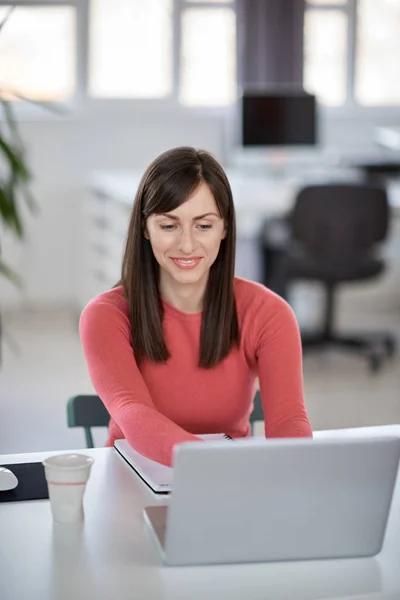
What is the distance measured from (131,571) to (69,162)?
5080mm

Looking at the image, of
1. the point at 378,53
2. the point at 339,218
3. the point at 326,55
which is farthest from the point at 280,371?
the point at 378,53

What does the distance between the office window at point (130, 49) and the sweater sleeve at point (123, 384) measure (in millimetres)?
4557

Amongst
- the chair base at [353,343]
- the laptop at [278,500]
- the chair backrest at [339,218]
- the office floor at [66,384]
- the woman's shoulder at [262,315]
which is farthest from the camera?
the chair base at [353,343]

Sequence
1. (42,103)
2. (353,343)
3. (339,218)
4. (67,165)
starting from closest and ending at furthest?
(42,103) < (339,218) < (353,343) < (67,165)

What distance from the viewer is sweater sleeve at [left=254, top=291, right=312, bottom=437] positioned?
1781 millimetres

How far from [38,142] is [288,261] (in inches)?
77.0

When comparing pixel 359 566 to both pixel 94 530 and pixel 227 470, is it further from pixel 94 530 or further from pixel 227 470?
pixel 94 530

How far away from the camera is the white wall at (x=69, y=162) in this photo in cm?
609

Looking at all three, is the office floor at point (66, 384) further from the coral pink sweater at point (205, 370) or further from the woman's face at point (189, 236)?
the woman's face at point (189, 236)

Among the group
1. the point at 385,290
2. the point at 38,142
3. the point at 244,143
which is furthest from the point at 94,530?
the point at 385,290

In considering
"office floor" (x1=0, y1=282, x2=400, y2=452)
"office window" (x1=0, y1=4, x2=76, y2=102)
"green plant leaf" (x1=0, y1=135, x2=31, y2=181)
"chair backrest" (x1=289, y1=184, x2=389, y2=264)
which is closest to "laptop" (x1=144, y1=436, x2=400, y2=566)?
"green plant leaf" (x1=0, y1=135, x2=31, y2=181)

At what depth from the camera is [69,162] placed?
613 centimetres

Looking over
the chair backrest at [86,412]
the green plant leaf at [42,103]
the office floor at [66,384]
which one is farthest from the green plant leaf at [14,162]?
the office floor at [66,384]

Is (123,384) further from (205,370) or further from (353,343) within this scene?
(353,343)
